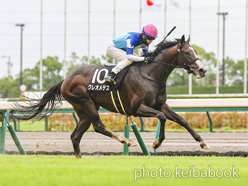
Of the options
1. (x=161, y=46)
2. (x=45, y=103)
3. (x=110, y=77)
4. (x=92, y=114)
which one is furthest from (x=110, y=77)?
(x=45, y=103)

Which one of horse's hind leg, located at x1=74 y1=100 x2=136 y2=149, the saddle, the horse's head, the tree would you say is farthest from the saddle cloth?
the tree

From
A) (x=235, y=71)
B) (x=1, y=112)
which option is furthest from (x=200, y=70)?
(x=235, y=71)

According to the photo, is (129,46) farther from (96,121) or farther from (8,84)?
(8,84)

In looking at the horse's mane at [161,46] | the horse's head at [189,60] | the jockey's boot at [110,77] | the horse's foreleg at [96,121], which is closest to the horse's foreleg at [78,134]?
the horse's foreleg at [96,121]

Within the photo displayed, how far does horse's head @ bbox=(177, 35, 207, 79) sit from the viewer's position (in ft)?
16.4

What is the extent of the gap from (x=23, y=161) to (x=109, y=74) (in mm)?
1569

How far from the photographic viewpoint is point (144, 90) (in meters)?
5.21

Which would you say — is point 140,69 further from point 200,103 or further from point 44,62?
point 44,62

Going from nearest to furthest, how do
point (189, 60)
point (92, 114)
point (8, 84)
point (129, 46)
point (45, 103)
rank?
point (189, 60) < point (129, 46) < point (92, 114) < point (45, 103) < point (8, 84)

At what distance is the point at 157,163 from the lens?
4508mm

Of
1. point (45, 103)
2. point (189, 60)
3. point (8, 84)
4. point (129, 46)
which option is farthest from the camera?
point (8, 84)

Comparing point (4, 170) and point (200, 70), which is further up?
point (200, 70)

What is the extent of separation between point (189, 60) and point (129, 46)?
2.55 ft

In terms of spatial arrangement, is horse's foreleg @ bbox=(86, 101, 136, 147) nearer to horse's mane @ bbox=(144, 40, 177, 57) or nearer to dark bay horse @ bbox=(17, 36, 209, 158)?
dark bay horse @ bbox=(17, 36, 209, 158)
